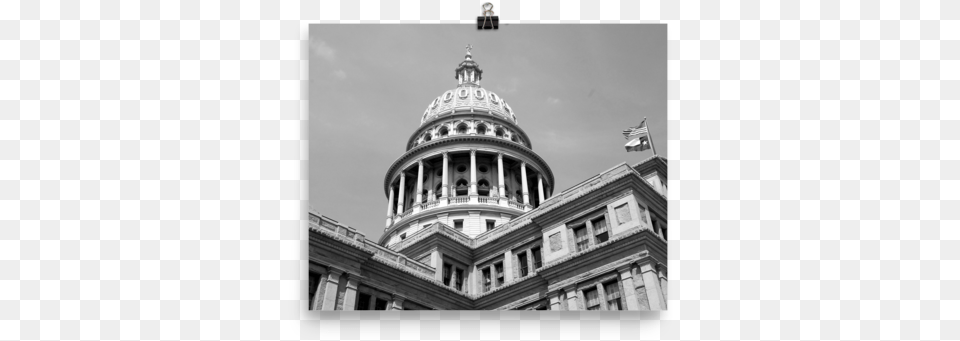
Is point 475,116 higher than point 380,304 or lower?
higher

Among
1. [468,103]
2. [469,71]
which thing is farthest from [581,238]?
[468,103]

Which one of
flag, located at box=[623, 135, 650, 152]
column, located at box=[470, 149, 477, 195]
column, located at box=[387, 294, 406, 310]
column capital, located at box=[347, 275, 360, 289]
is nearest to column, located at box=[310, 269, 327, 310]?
column capital, located at box=[347, 275, 360, 289]

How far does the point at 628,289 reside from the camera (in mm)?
10672

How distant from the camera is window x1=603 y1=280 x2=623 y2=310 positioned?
1075cm

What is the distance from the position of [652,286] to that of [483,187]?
8888 millimetres

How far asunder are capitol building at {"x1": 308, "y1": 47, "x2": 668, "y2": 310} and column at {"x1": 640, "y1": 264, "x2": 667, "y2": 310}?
2 centimetres
